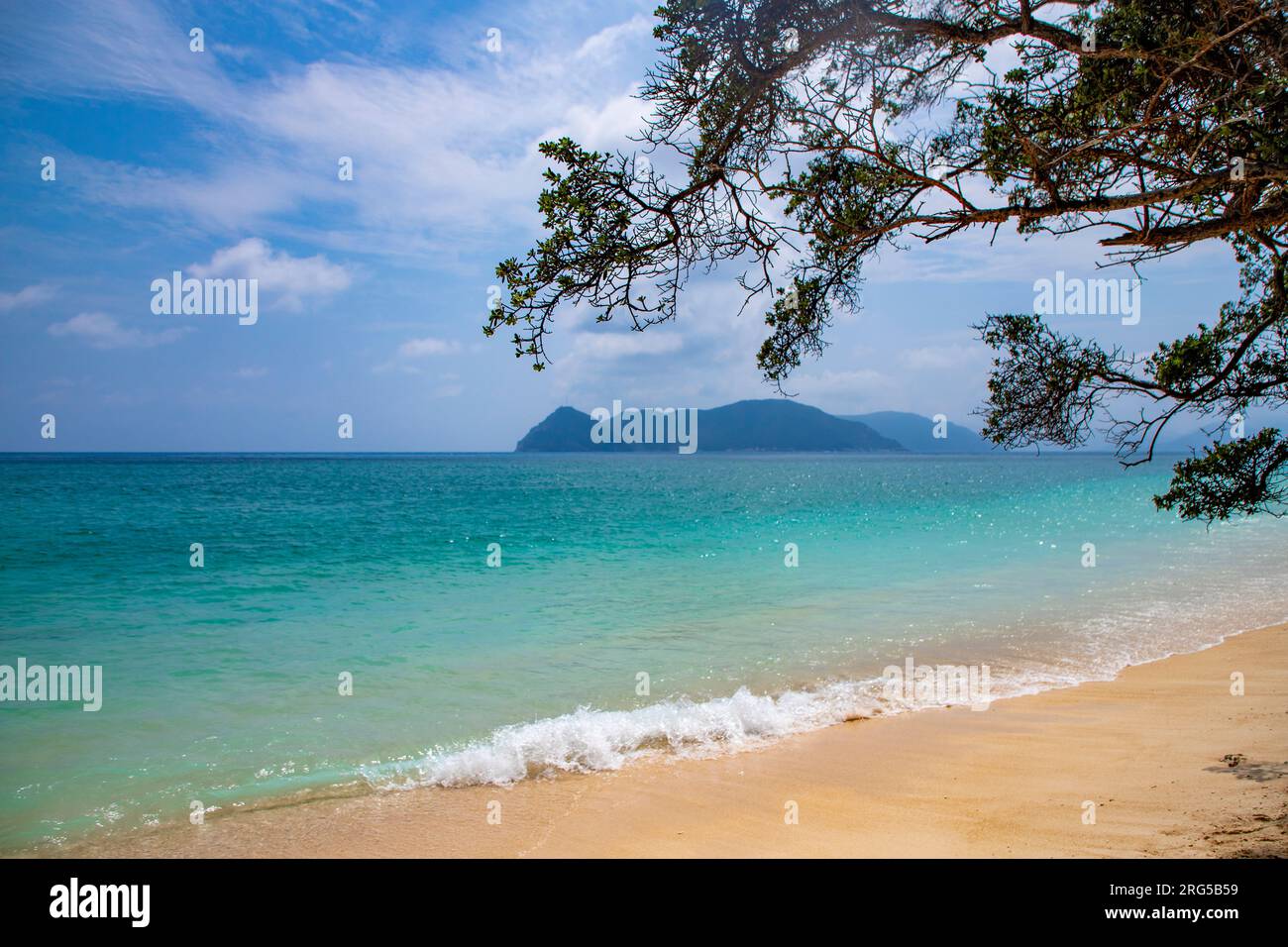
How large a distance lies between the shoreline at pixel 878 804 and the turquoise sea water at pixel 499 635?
0.54 meters

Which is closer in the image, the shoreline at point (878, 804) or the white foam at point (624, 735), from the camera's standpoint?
the shoreline at point (878, 804)

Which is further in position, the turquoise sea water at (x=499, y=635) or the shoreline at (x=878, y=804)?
the turquoise sea water at (x=499, y=635)

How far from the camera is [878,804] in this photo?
6.04 m

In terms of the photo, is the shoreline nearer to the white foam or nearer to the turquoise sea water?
the white foam

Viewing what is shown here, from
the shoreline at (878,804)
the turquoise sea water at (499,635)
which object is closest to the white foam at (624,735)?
the turquoise sea water at (499,635)

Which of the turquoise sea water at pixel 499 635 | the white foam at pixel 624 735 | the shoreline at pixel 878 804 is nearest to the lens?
the shoreline at pixel 878 804

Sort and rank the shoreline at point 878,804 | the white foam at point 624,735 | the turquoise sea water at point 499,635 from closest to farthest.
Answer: the shoreline at point 878,804
the white foam at point 624,735
the turquoise sea water at point 499,635

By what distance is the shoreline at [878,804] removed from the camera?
5188mm

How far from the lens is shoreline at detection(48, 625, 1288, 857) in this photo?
204 inches

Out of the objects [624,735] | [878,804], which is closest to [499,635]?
[624,735]

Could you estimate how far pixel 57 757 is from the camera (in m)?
7.46

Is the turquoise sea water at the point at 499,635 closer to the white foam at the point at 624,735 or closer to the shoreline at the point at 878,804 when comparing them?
the white foam at the point at 624,735

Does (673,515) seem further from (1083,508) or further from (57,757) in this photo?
(57,757)
